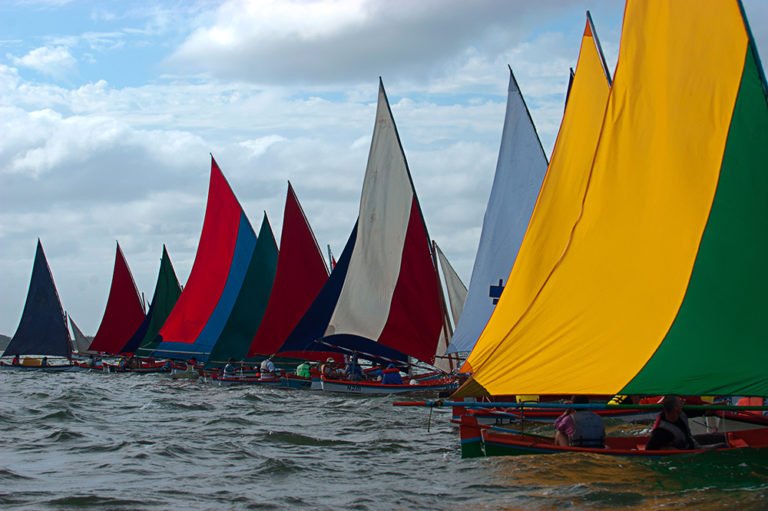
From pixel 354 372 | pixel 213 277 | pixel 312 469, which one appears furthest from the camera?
pixel 213 277

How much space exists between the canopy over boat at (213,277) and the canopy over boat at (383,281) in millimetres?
14468

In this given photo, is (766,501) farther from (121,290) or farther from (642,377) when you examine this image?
(121,290)

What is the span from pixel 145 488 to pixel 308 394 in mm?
21438

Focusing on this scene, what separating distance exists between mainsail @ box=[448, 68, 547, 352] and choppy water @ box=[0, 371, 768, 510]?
3500 millimetres

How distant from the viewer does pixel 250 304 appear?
157 ft

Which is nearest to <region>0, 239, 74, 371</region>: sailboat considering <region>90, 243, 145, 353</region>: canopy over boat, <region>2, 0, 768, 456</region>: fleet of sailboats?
<region>90, 243, 145, 353</region>: canopy over boat

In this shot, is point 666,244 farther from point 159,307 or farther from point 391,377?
point 159,307

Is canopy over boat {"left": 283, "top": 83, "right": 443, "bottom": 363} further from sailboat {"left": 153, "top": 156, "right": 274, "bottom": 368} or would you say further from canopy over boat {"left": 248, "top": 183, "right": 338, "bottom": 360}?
sailboat {"left": 153, "top": 156, "right": 274, "bottom": 368}

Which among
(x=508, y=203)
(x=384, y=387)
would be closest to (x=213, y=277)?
(x=384, y=387)

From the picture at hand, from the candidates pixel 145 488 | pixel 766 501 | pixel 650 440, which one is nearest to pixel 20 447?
pixel 145 488

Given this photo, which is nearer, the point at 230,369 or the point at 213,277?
the point at 230,369

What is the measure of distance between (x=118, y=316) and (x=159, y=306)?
16.8ft

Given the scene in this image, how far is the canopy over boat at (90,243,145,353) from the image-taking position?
66.6 metres

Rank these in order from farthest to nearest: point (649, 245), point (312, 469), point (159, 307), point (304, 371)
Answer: point (159, 307), point (304, 371), point (312, 469), point (649, 245)
